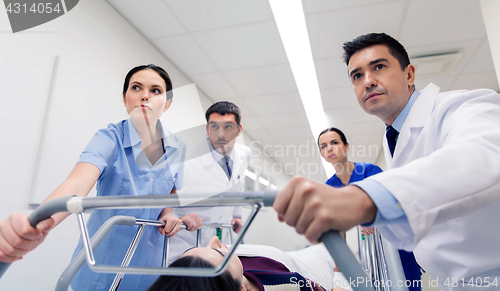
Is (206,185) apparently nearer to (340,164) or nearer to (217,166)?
(217,166)

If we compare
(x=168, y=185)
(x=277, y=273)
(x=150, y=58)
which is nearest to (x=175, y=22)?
(x=150, y=58)

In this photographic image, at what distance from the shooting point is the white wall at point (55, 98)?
1315 millimetres

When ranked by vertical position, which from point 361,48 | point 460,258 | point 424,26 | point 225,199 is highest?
point 424,26

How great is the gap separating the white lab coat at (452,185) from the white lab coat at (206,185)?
3.90 feet

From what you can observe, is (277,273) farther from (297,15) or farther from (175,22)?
(175,22)

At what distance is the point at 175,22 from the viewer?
2.25m

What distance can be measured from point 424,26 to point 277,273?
2.25 metres

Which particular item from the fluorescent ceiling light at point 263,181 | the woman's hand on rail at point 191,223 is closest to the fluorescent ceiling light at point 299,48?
the woman's hand on rail at point 191,223

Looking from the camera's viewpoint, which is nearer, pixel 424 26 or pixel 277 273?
pixel 277 273

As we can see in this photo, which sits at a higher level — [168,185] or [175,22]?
[175,22]

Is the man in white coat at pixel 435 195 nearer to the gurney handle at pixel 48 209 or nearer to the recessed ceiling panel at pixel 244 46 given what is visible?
the gurney handle at pixel 48 209

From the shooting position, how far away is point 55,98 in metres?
1.53

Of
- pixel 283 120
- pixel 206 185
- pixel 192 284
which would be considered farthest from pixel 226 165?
pixel 283 120

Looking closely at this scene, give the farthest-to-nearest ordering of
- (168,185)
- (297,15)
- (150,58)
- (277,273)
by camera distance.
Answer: (150,58) < (297,15) < (277,273) < (168,185)
